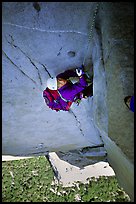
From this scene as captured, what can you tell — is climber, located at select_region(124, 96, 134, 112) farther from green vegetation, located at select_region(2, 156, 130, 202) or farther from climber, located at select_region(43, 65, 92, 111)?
green vegetation, located at select_region(2, 156, 130, 202)

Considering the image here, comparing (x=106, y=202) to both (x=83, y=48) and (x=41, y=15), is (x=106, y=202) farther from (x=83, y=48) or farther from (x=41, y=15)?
(x=41, y=15)

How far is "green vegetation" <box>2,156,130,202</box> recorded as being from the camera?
629cm

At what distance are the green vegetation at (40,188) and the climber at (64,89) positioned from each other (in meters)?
3.73

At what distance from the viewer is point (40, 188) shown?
646cm

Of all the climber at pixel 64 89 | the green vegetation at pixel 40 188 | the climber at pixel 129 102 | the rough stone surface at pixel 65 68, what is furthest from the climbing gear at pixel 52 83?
the green vegetation at pixel 40 188

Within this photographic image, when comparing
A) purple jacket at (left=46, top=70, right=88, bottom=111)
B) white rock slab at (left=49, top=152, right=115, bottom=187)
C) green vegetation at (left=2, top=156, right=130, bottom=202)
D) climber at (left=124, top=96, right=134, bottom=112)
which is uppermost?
purple jacket at (left=46, top=70, right=88, bottom=111)

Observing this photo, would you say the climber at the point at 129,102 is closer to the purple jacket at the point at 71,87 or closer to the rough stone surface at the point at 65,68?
the rough stone surface at the point at 65,68

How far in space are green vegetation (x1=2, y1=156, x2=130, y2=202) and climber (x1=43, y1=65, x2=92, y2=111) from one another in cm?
373

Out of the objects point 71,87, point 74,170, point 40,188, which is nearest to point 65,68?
point 71,87

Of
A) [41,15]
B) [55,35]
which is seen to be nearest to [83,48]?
[55,35]

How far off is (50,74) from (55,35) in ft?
1.45

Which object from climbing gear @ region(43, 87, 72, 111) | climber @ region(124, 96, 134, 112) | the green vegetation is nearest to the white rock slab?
the green vegetation

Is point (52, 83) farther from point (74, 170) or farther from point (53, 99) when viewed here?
point (74, 170)

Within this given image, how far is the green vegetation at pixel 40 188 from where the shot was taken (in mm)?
6289
